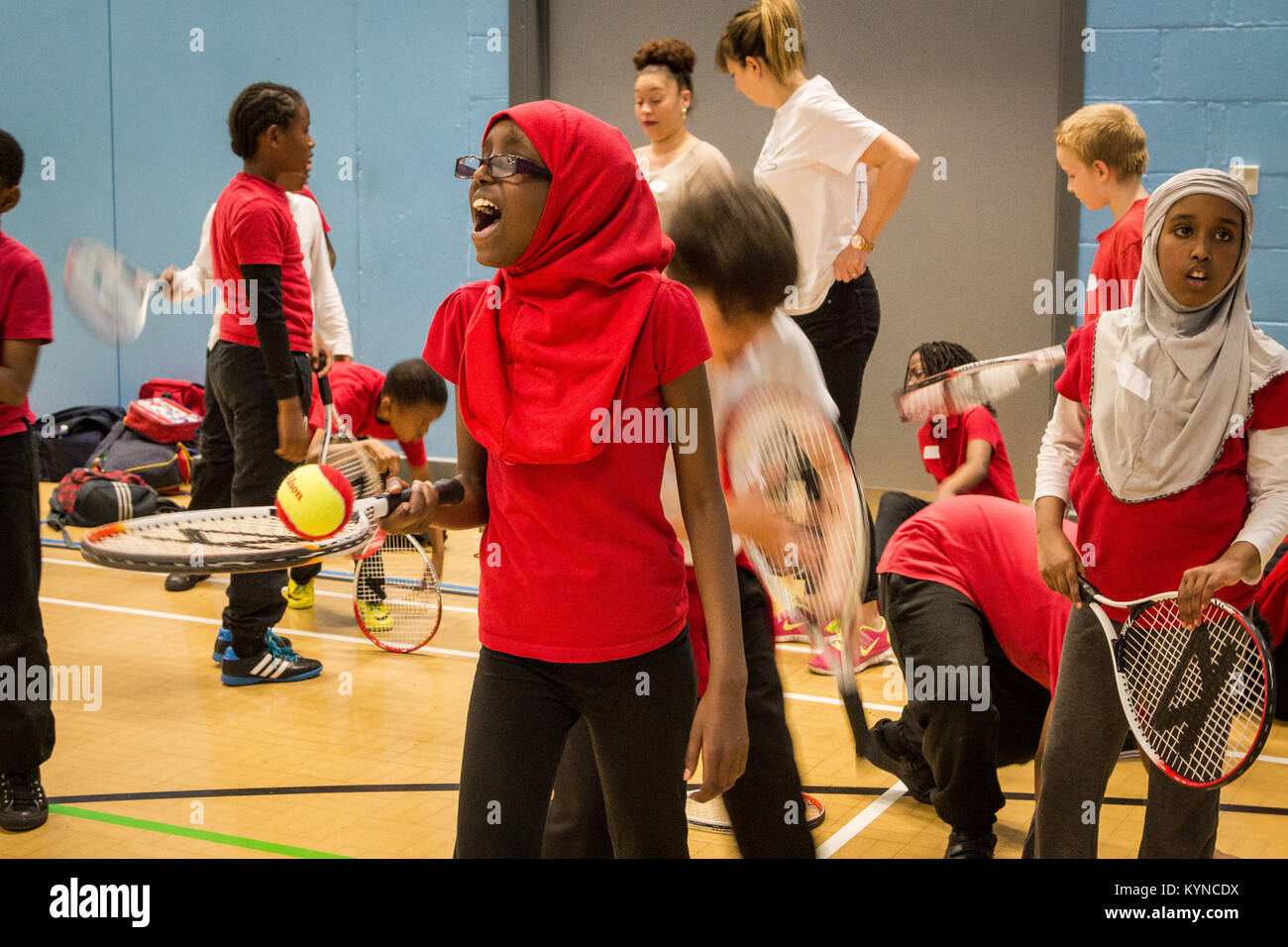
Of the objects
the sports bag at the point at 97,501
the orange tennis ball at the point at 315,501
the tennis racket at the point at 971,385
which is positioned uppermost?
the tennis racket at the point at 971,385

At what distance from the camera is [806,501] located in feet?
8.16

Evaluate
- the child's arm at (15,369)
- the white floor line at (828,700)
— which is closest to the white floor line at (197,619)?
the white floor line at (828,700)

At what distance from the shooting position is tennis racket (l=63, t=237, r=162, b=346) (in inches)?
176

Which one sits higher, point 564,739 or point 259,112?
point 259,112

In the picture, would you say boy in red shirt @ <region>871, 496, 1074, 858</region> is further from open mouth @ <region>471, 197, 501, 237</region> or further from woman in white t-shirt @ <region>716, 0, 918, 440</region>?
open mouth @ <region>471, 197, 501, 237</region>

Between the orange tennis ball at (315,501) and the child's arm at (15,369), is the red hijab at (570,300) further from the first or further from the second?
the child's arm at (15,369)

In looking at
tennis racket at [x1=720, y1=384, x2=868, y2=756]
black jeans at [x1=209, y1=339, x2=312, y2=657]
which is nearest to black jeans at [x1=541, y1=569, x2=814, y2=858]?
tennis racket at [x1=720, y1=384, x2=868, y2=756]

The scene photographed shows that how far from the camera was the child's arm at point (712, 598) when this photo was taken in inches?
77.6

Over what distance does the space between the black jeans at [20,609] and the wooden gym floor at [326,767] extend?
25cm

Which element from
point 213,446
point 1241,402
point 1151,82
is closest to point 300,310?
point 213,446

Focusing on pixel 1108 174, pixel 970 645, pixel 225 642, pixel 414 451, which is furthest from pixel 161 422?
pixel 970 645

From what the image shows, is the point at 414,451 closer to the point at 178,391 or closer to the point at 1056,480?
the point at 1056,480

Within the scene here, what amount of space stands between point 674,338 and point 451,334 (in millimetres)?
405

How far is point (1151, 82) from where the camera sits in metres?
6.67
